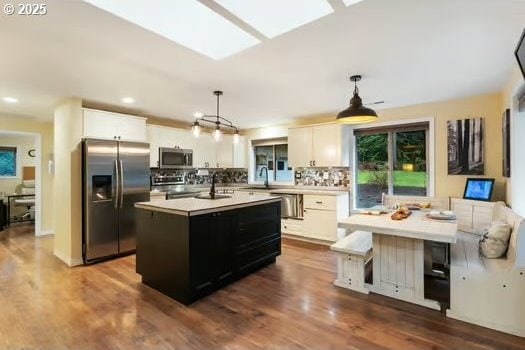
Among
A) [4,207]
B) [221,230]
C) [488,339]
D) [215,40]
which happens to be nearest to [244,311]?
[221,230]

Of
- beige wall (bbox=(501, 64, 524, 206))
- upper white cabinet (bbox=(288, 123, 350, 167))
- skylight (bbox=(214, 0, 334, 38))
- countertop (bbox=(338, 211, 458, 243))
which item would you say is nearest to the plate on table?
countertop (bbox=(338, 211, 458, 243))

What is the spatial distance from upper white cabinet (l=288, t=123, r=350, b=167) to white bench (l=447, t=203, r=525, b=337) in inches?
106

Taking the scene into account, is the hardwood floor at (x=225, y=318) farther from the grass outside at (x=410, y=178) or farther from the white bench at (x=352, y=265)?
the grass outside at (x=410, y=178)

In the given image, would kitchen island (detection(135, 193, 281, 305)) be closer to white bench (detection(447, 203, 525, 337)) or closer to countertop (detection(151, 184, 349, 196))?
countertop (detection(151, 184, 349, 196))

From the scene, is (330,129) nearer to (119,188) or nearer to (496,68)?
(496,68)

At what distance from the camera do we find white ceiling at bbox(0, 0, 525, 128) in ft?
6.15

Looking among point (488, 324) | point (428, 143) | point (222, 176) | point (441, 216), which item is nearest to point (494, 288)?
point (488, 324)

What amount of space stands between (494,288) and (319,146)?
3355mm

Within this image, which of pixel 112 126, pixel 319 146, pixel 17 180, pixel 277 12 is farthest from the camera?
pixel 17 180

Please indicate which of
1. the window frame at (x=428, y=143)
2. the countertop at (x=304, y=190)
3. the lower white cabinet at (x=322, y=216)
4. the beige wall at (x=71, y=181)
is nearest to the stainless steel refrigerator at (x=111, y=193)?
the beige wall at (x=71, y=181)

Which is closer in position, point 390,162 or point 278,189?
point 390,162

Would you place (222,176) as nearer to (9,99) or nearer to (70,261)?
(70,261)

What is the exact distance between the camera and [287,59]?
8.45ft

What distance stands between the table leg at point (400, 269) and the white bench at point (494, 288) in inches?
10.1
